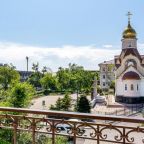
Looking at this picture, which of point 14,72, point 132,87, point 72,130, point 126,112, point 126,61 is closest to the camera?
point 72,130

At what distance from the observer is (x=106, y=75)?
69312 mm

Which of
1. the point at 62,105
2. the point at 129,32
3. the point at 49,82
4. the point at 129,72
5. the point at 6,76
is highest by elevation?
the point at 129,32

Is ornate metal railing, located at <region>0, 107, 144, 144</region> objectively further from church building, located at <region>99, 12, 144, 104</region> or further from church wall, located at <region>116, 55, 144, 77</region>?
church wall, located at <region>116, 55, 144, 77</region>

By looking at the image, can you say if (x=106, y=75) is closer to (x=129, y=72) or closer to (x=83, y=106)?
(x=129, y=72)

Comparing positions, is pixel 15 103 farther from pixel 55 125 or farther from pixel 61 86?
pixel 61 86

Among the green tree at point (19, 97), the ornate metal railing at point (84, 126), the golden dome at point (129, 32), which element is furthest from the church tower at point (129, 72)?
the ornate metal railing at point (84, 126)

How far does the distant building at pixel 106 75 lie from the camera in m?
68.2

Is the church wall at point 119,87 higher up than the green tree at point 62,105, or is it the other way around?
the church wall at point 119,87

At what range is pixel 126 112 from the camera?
104 ft

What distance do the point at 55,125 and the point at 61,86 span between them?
56.0 metres

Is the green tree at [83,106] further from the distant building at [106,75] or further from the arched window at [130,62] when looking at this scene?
the distant building at [106,75]

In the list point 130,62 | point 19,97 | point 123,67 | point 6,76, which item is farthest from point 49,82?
point 19,97

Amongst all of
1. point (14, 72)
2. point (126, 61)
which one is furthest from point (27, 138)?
point (14, 72)

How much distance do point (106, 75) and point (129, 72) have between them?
95.1 ft
